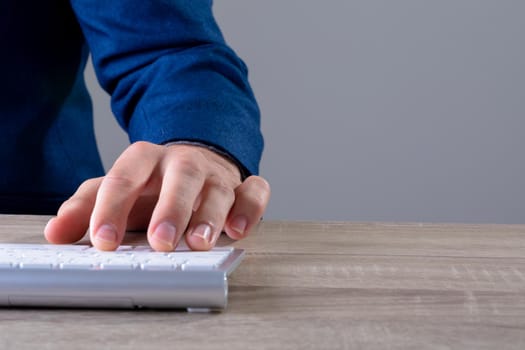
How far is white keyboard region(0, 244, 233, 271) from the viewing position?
379 millimetres

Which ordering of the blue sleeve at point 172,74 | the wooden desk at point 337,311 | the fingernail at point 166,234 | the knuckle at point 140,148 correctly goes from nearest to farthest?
1. the wooden desk at point 337,311
2. the fingernail at point 166,234
3. the knuckle at point 140,148
4. the blue sleeve at point 172,74

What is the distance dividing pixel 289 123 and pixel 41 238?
1985mm

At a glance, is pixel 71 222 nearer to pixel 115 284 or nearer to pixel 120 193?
pixel 120 193

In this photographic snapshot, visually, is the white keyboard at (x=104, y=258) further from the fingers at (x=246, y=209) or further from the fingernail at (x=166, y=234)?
the fingers at (x=246, y=209)

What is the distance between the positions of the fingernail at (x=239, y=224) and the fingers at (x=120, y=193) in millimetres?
74

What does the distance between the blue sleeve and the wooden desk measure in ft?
0.83

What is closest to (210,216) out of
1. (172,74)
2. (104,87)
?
(172,74)

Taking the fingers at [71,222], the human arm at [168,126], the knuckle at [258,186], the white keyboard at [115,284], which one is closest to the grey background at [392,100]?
the human arm at [168,126]

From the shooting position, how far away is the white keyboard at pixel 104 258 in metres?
0.38

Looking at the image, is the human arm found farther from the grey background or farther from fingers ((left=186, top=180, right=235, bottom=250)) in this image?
the grey background

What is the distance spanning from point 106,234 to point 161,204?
0.05 metres

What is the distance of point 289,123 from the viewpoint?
2.56m

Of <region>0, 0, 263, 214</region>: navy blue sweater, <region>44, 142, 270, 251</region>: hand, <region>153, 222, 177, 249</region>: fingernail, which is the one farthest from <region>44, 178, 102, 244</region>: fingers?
<region>0, 0, 263, 214</region>: navy blue sweater

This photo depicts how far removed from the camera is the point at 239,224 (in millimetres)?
596
